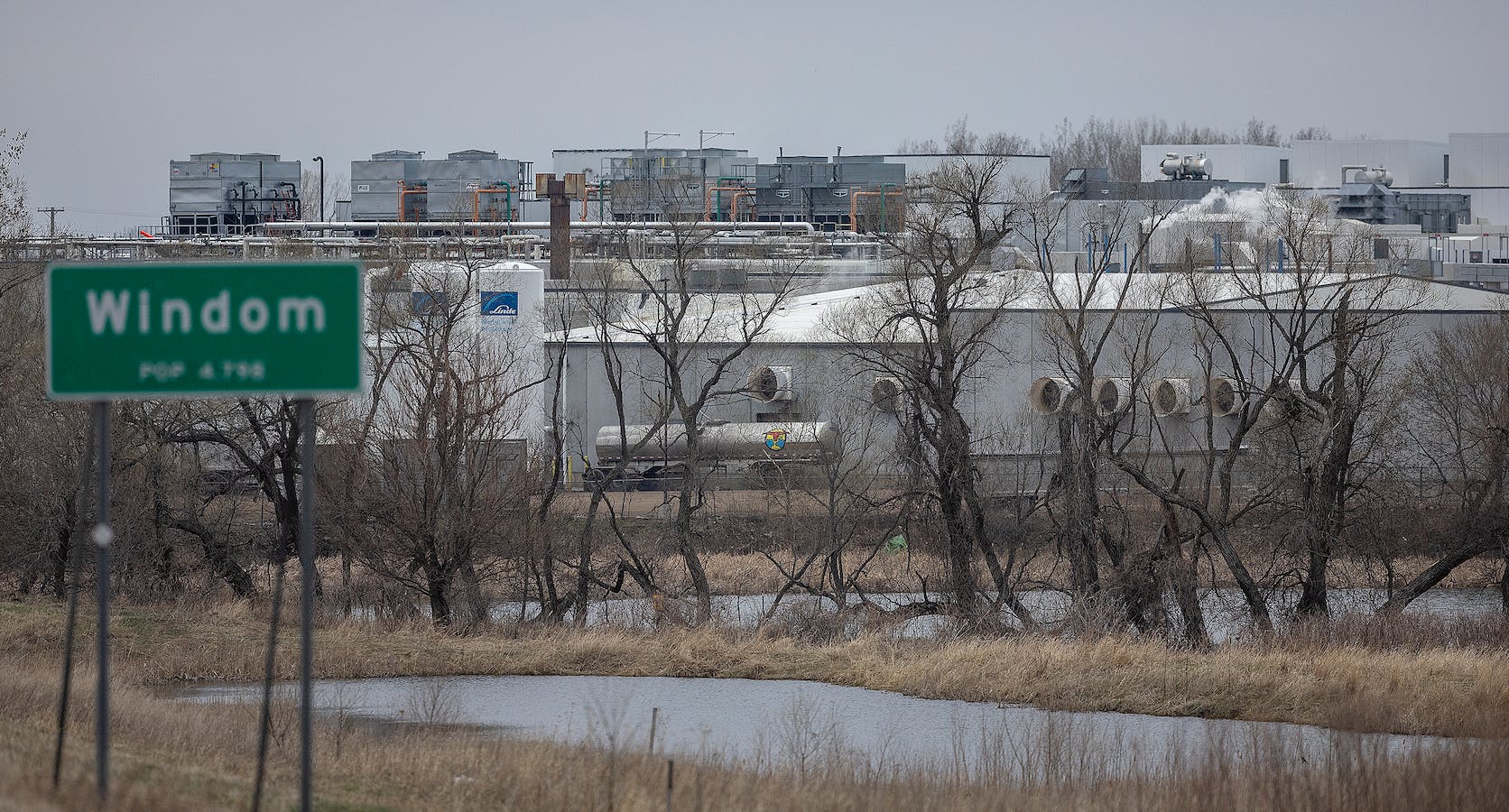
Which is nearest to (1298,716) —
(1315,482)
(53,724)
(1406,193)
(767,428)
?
(1315,482)

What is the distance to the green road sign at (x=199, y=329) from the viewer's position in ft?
25.5

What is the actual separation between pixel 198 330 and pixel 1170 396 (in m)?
41.5

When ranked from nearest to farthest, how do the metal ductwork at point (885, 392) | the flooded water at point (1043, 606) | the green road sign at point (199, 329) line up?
1. the green road sign at point (199, 329)
2. the flooded water at point (1043, 606)
3. the metal ductwork at point (885, 392)

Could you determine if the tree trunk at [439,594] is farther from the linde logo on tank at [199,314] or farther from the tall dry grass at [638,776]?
the linde logo on tank at [199,314]

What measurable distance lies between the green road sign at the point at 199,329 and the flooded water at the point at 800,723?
31.0 ft

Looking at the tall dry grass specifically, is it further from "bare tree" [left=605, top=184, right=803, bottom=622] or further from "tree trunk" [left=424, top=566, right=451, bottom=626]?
"bare tree" [left=605, top=184, right=803, bottom=622]

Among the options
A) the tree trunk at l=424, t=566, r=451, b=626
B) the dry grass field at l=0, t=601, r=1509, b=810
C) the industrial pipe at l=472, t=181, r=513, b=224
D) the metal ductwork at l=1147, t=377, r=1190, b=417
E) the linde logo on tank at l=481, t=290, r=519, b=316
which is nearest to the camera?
the dry grass field at l=0, t=601, r=1509, b=810

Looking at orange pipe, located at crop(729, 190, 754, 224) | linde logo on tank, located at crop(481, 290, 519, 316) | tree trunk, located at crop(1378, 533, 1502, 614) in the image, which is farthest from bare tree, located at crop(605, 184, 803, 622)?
tree trunk, located at crop(1378, 533, 1502, 614)

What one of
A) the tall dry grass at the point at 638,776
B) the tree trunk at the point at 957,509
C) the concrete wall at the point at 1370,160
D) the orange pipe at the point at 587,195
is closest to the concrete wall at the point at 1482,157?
the concrete wall at the point at 1370,160

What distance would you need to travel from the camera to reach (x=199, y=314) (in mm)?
7805

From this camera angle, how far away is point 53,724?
1362cm

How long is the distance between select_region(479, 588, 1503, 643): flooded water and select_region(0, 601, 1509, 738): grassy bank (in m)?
Result: 2.21

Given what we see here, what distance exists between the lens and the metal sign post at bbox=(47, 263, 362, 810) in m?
7.76

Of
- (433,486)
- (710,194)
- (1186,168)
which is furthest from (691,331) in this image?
(1186,168)
